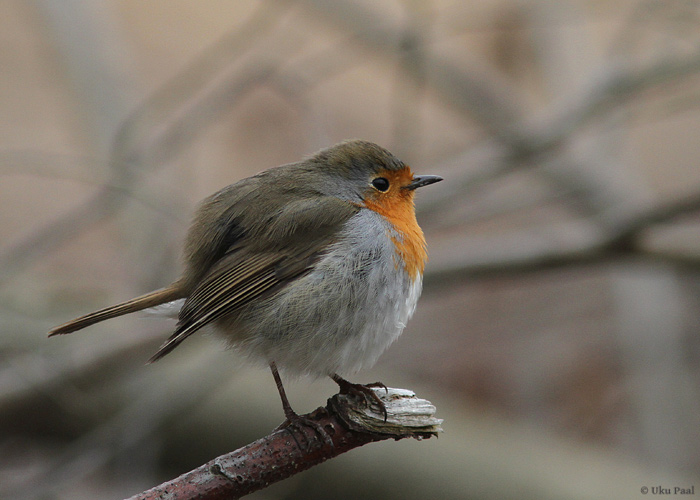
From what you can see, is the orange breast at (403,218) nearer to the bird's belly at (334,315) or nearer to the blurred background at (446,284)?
the bird's belly at (334,315)

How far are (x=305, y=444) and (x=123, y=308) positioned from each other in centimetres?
86

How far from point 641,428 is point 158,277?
3953 millimetres

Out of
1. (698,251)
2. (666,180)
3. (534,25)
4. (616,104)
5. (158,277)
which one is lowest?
(158,277)

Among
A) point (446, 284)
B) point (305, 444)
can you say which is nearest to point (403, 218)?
point (305, 444)

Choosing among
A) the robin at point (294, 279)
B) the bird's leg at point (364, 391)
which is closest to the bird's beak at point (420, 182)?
the robin at point (294, 279)

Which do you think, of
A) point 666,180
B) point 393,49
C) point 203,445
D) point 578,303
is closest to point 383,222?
point 203,445

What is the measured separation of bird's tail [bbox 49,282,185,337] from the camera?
2602mm

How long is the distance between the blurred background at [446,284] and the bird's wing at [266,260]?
33cm

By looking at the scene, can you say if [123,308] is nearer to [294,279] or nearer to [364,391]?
[294,279]

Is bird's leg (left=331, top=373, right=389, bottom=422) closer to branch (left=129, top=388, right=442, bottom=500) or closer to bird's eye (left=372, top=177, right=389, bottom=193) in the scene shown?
branch (left=129, top=388, right=442, bottom=500)

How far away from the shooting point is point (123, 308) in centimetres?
274

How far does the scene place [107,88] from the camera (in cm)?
665

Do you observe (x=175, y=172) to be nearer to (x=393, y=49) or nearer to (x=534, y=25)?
(x=393, y=49)

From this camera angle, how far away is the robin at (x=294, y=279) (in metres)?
2.74
